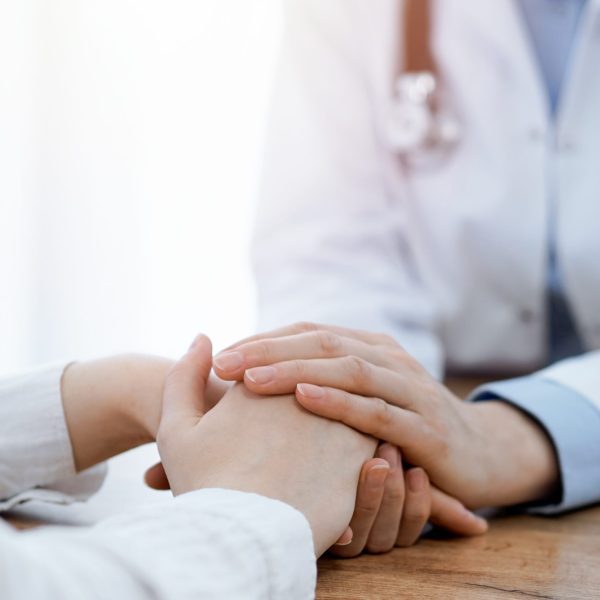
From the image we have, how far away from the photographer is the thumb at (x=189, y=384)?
575mm

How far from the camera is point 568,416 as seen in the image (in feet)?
2.44

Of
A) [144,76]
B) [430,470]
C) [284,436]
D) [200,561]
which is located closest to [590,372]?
[430,470]

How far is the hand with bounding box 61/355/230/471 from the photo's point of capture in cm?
63

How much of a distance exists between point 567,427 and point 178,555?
43cm

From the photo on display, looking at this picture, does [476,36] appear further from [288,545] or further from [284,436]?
[288,545]

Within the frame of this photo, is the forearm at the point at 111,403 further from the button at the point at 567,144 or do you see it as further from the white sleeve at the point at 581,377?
the button at the point at 567,144

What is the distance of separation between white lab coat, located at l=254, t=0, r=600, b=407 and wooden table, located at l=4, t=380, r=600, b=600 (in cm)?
42

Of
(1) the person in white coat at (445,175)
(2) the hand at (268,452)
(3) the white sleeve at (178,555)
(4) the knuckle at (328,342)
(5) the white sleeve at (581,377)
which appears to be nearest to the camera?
(3) the white sleeve at (178,555)

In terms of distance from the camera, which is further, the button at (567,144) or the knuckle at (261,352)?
the button at (567,144)

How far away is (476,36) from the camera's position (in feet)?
3.87

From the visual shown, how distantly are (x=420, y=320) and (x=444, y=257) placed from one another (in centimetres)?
16

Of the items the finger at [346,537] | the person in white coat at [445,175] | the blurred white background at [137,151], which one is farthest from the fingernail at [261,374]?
the blurred white background at [137,151]

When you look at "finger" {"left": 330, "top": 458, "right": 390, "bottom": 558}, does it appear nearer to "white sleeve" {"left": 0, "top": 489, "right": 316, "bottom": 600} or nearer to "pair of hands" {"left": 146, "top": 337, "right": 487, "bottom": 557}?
"pair of hands" {"left": 146, "top": 337, "right": 487, "bottom": 557}

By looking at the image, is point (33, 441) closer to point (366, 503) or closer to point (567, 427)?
point (366, 503)
